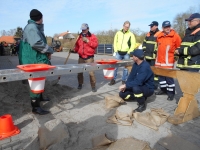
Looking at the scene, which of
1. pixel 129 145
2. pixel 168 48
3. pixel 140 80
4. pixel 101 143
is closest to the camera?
pixel 129 145

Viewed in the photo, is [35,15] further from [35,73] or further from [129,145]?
[129,145]

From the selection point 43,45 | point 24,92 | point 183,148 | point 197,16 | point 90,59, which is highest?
point 197,16

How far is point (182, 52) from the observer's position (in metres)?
3.91

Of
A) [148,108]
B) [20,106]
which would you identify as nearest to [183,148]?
[148,108]

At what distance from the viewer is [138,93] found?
387cm

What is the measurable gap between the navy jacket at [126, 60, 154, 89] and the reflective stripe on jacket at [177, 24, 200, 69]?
0.76 m

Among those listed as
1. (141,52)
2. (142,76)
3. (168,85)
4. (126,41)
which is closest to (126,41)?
(126,41)

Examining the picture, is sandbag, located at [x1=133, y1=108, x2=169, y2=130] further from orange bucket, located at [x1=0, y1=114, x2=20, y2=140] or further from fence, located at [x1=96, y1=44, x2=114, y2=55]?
fence, located at [x1=96, y1=44, x2=114, y2=55]

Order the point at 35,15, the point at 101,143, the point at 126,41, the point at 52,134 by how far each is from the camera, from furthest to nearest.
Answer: the point at 126,41, the point at 35,15, the point at 52,134, the point at 101,143

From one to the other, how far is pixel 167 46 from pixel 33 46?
3115 millimetres

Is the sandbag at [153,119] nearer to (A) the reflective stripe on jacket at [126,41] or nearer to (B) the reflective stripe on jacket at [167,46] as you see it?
(B) the reflective stripe on jacket at [167,46]

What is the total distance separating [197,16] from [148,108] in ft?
6.97

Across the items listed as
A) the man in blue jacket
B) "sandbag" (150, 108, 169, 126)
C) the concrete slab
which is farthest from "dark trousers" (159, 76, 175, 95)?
"sandbag" (150, 108, 169, 126)

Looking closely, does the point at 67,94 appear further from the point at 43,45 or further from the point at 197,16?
the point at 197,16
